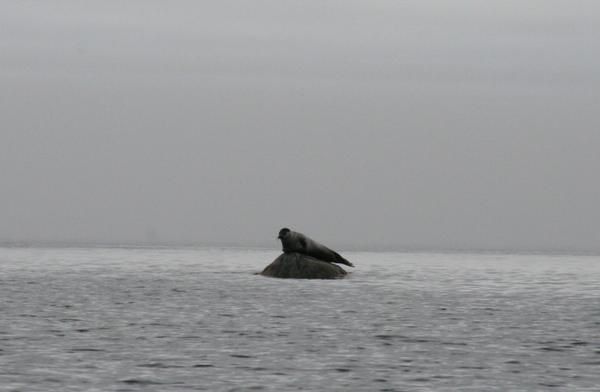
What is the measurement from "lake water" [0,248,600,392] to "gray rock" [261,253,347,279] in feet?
20.6

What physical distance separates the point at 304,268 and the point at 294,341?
2985cm

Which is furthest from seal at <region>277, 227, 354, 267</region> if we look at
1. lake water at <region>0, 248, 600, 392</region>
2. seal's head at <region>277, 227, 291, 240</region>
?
lake water at <region>0, 248, 600, 392</region>

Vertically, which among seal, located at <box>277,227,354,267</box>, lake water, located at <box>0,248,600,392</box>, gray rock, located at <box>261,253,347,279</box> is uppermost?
seal, located at <box>277,227,354,267</box>

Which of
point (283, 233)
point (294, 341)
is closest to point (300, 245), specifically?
point (283, 233)

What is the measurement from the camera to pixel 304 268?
58.8 m

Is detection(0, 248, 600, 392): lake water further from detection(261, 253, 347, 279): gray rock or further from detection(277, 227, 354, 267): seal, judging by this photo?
detection(261, 253, 347, 279): gray rock

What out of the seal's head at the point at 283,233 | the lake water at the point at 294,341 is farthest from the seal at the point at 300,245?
the lake water at the point at 294,341

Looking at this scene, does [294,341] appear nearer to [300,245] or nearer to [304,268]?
[300,245]

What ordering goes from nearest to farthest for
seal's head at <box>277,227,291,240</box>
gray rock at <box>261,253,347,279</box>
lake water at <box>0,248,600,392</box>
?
lake water at <box>0,248,600,392</box>
seal's head at <box>277,227,291,240</box>
gray rock at <box>261,253,347,279</box>

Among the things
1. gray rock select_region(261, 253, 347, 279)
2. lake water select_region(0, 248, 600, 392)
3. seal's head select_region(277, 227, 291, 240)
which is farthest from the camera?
gray rock select_region(261, 253, 347, 279)

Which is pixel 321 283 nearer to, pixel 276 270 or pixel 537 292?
pixel 276 270

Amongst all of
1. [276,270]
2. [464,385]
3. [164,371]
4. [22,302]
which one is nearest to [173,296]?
[22,302]

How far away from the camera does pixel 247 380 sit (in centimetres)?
2150

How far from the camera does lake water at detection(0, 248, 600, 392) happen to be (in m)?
21.5
